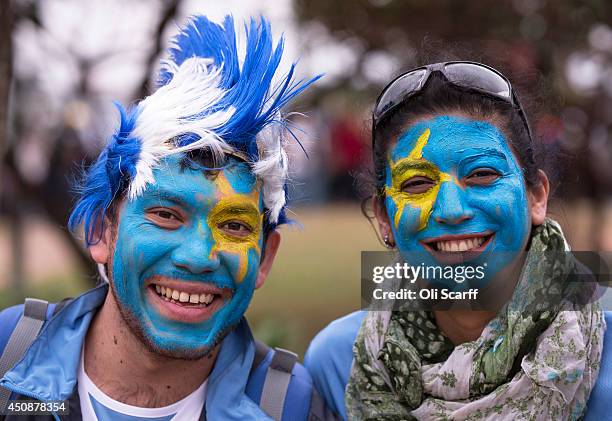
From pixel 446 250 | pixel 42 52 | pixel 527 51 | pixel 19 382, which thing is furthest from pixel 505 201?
pixel 42 52

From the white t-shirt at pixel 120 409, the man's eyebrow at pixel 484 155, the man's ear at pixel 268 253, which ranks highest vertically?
the man's eyebrow at pixel 484 155

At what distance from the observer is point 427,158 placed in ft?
8.73

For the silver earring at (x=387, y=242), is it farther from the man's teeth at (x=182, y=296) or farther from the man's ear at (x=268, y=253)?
the man's teeth at (x=182, y=296)

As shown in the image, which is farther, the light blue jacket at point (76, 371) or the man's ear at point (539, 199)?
the man's ear at point (539, 199)

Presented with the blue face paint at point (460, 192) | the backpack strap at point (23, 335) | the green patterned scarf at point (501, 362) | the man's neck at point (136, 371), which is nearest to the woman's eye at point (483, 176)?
the blue face paint at point (460, 192)

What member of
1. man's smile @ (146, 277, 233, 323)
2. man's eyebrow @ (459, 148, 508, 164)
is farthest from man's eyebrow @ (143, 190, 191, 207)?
man's eyebrow @ (459, 148, 508, 164)

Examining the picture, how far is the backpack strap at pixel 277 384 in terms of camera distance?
8.91ft

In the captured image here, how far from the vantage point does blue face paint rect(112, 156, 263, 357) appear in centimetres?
259

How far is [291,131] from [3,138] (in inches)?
71.6

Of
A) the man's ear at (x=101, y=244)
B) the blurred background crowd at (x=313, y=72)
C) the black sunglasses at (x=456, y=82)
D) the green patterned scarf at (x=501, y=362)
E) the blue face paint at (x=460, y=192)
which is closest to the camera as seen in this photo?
the green patterned scarf at (x=501, y=362)

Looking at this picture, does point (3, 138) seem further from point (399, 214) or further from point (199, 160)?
point (399, 214)

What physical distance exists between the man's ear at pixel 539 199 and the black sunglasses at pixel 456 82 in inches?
7.6

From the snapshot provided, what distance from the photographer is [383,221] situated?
9.44 ft

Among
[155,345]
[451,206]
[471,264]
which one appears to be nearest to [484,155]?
[451,206]
